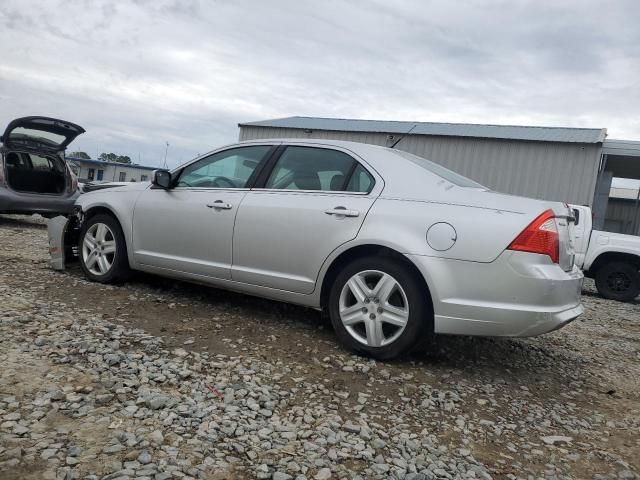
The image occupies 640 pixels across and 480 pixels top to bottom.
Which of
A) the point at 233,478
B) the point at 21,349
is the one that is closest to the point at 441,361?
the point at 233,478

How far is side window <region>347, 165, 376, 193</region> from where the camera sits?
12.4 feet

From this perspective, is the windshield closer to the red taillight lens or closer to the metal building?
the red taillight lens

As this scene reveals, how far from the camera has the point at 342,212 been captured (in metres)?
3.70

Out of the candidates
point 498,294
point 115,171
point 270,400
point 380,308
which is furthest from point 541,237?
point 115,171

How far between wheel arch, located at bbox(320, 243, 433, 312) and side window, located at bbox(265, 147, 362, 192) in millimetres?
499

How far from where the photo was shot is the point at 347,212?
3684mm

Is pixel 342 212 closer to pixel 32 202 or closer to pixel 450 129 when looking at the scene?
pixel 32 202

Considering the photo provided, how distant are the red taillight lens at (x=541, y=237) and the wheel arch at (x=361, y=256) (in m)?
0.60

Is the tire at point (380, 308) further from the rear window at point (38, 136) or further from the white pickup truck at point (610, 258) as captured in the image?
the rear window at point (38, 136)

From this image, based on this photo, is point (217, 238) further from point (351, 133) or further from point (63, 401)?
point (351, 133)

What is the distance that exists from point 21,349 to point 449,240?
266 centimetres

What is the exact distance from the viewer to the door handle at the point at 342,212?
3666 millimetres

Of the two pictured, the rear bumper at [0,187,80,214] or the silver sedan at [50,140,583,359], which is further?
the rear bumper at [0,187,80,214]

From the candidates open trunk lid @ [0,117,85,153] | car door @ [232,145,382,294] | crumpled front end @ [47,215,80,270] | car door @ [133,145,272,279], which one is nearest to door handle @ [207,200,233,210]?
car door @ [133,145,272,279]
